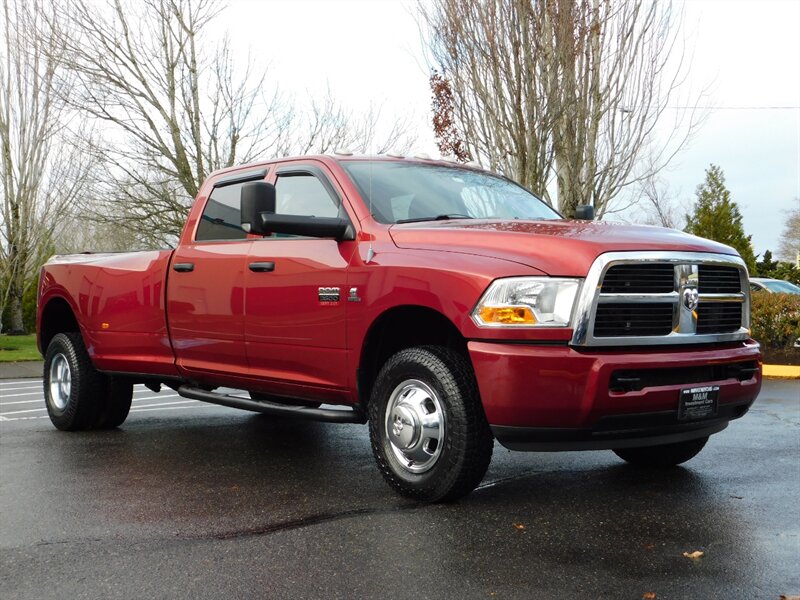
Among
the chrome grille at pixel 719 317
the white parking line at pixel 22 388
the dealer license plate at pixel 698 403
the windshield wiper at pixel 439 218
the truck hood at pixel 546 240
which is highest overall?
the windshield wiper at pixel 439 218

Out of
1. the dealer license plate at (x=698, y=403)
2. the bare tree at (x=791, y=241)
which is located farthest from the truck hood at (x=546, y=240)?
the bare tree at (x=791, y=241)

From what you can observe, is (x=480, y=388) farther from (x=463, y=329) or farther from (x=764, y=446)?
(x=764, y=446)

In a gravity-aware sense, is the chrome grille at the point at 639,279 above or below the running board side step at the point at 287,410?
above

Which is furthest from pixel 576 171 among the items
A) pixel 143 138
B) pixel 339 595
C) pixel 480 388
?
pixel 339 595

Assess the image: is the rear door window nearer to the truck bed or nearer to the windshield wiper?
the truck bed

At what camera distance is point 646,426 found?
4406 millimetres

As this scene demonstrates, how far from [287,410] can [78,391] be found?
271cm

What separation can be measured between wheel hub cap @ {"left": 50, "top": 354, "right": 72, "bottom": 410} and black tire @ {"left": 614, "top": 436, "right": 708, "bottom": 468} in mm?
4549

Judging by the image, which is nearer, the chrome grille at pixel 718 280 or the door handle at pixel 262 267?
the chrome grille at pixel 718 280

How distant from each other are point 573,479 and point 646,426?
115 centimetres

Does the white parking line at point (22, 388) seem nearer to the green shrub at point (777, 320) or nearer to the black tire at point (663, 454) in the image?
the black tire at point (663, 454)

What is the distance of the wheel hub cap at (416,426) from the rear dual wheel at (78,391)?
3.50 meters

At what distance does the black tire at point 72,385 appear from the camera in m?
7.41

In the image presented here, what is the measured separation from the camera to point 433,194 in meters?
5.64
